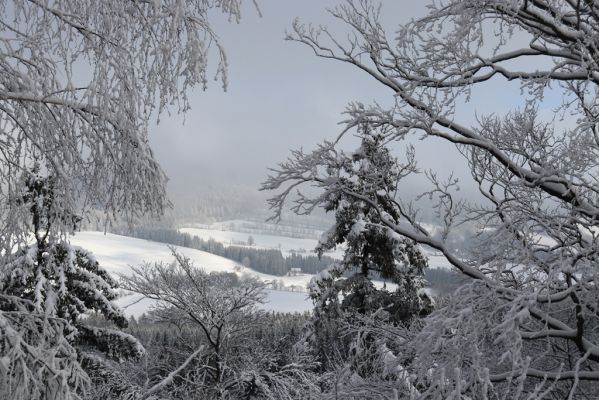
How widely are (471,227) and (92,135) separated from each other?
19.2 feet

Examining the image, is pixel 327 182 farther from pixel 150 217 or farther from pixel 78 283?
pixel 78 283

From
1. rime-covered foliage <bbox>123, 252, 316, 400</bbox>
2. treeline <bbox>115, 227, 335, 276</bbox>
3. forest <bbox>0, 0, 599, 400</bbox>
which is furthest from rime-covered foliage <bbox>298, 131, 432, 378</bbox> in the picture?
treeline <bbox>115, 227, 335, 276</bbox>

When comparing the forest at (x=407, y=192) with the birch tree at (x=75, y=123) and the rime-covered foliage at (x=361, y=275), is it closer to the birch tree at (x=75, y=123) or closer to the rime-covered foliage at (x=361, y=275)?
the birch tree at (x=75, y=123)

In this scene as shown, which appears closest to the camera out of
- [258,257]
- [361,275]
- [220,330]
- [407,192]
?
[407,192]

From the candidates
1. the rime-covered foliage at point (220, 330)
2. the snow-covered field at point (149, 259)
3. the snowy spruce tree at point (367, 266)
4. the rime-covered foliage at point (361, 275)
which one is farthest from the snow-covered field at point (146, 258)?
the snowy spruce tree at point (367, 266)

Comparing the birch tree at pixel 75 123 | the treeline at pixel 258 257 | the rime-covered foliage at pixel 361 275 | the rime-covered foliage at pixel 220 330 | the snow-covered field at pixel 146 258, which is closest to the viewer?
the birch tree at pixel 75 123

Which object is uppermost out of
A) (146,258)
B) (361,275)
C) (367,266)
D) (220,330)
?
(367,266)

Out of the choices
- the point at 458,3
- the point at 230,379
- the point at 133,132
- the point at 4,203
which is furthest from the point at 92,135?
the point at 230,379

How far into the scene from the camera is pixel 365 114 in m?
5.79

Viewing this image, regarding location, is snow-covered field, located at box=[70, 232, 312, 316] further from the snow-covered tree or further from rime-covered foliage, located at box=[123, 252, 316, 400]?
the snow-covered tree

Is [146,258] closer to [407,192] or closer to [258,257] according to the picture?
[258,257]

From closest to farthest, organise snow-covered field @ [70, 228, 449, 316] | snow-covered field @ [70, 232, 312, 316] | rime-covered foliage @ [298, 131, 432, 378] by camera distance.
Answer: rime-covered foliage @ [298, 131, 432, 378] → snow-covered field @ [70, 228, 449, 316] → snow-covered field @ [70, 232, 312, 316]

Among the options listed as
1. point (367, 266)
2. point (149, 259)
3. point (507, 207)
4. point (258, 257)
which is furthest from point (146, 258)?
point (507, 207)

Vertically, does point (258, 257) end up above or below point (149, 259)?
below
